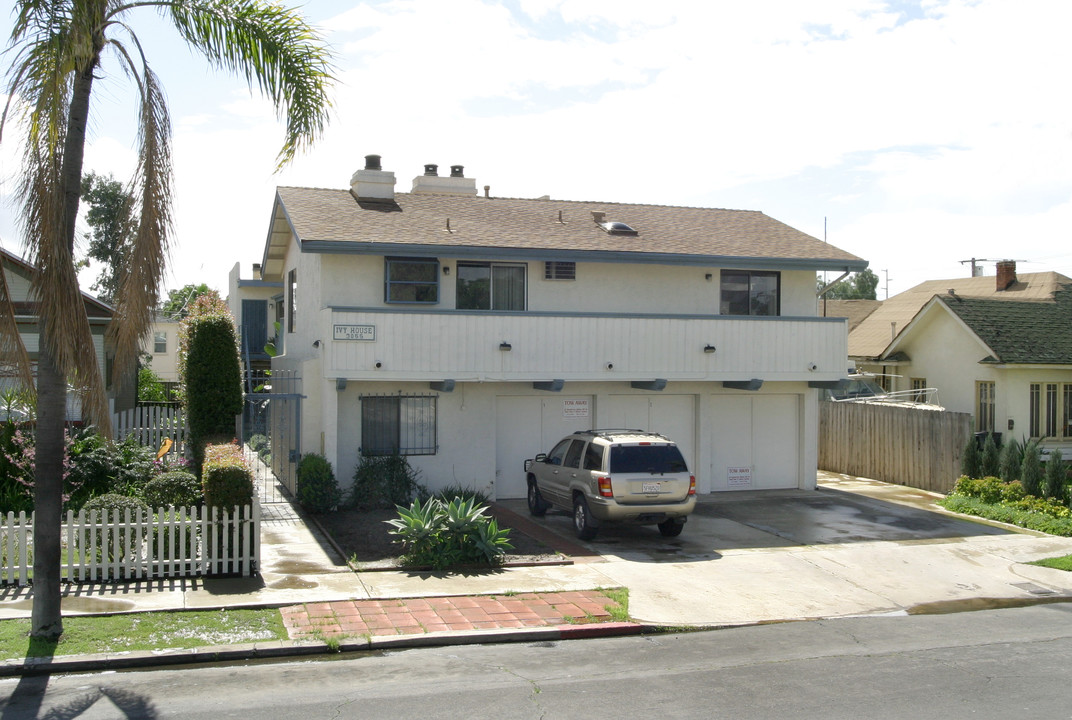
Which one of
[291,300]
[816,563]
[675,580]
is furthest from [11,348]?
[291,300]

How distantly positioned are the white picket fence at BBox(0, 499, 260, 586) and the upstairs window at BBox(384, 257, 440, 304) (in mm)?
6884

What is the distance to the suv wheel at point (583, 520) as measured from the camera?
15.1 meters

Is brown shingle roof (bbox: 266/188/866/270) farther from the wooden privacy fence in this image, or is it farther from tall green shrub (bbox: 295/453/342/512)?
the wooden privacy fence

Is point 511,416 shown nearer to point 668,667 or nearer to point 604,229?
point 604,229

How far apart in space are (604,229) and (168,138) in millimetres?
11880

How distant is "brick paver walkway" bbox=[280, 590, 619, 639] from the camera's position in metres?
10.2

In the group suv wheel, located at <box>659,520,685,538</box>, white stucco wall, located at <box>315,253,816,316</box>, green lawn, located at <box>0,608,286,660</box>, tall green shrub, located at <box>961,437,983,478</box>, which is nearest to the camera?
green lawn, located at <box>0,608,286,660</box>

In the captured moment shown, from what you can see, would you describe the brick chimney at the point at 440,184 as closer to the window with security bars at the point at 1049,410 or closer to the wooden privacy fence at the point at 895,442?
the wooden privacy fence at the point at 895,442

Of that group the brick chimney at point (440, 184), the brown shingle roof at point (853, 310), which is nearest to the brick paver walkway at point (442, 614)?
the brick chimney at point (440, 184)

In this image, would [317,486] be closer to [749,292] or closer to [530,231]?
[530,231]

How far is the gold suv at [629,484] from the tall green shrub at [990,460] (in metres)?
8.32

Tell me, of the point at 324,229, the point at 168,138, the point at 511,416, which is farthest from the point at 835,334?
the point at 168,138

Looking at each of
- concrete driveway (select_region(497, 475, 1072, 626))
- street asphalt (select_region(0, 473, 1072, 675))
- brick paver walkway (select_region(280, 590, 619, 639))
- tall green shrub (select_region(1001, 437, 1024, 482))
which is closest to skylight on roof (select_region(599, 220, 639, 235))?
concrete driveway (select_region(497, 475, 1072, 626))

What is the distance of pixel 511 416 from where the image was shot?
19.4m
